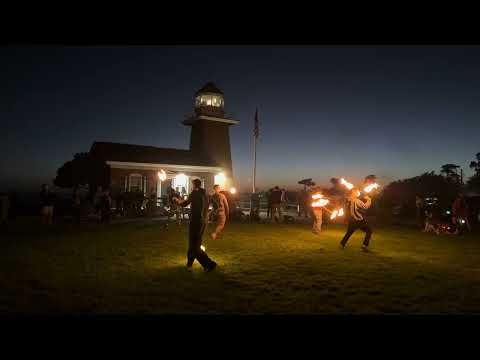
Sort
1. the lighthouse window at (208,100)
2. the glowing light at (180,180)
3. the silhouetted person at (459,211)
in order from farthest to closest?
the lighthouse window at (208,100), the glowing light at (180,180), the silhouetted person at (459,211)

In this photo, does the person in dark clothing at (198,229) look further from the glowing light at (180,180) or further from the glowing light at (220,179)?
the glowing light at (220,179)

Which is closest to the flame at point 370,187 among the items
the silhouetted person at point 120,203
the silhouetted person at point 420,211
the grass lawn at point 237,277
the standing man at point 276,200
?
the grass lawn at point 237,277

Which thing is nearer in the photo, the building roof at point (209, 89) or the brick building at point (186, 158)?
the brick building at point (186, 158)

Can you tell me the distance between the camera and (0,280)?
20.4 ft

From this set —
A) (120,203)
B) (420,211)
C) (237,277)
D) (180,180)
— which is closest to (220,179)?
(180,180)

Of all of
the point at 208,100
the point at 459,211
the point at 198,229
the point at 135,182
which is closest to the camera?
the point at 198,229

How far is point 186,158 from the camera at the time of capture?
29.3 metres

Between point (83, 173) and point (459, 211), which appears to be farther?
point (83, 173)

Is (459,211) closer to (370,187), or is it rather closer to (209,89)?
(370,187)

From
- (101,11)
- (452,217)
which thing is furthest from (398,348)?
(452,217)

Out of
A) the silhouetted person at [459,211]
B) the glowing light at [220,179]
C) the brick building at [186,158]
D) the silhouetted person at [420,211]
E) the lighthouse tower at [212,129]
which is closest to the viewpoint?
the silhouetted person at [459,211]

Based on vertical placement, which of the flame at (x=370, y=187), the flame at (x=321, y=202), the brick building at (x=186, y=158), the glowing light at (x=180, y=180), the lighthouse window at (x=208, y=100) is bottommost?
the flame at (x=321, y=202)

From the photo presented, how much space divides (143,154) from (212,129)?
743 centimetres

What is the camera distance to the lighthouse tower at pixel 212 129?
102ft
